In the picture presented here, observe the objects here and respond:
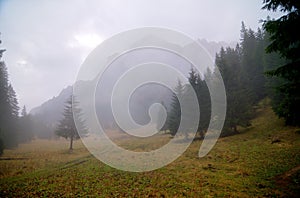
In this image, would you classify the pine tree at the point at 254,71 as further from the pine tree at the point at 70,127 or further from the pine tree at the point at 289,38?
the pine tree at the point at 70,127

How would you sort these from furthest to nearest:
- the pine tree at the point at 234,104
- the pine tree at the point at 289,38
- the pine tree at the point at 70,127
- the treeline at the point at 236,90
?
1. the pine tree at the point at 70,127
2. the treeline at the point at 236,90
3. the pine tree at the point at 234,104
4. the pine tree at the point at 289,38

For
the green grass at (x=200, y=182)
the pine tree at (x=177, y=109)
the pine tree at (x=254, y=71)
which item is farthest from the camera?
the pine tree at (x=254, y=71)

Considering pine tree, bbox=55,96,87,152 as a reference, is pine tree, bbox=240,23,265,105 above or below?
above

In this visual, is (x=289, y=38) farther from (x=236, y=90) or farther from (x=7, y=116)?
(x=7, y=116)

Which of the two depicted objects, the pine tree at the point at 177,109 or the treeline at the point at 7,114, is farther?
the treeline at the point at 7,114

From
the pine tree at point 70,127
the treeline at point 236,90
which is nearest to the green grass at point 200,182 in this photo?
the treeline at point 236,90

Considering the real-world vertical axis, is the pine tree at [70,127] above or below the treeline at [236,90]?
below

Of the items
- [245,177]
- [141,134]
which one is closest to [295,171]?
[245,177]

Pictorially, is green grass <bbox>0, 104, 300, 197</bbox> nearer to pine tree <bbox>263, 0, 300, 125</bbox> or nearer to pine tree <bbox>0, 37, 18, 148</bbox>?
pine tree <bbox>263, 0, 300, 125</bbox>

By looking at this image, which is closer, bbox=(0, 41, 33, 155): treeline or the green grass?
the green grass

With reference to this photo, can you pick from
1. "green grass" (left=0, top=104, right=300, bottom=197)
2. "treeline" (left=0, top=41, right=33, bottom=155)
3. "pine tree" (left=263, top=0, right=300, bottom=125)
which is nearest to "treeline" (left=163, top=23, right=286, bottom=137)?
"green grass" (left=0, top=104, right=300, bottom=197)

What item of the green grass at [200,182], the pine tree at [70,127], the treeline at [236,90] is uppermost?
the treeline at [236,90]

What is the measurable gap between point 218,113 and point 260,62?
21.4 metres

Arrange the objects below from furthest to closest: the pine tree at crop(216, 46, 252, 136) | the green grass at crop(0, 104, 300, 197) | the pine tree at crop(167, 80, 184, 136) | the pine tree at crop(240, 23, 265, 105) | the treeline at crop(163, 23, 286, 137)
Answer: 1. the pine tree at crop(240, 23, 265, 105)
2. the pine tree at crop(167, 80, 184, 136)
3. the treeline at crop(163, 23, 286, 137)
4. the pine tree at crop(216, 46, 252, 136)
5. the green grass at crop(0, 104, 300, 197)
